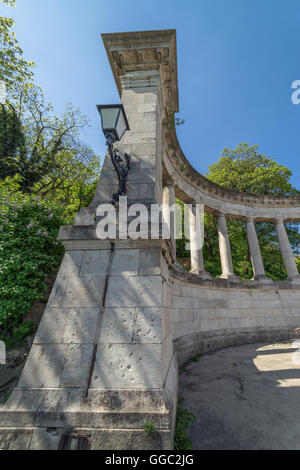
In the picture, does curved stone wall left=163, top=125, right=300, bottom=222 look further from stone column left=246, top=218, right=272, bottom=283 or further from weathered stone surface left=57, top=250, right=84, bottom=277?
weathered stone surface left=57, top=250, right=84, bottom=277

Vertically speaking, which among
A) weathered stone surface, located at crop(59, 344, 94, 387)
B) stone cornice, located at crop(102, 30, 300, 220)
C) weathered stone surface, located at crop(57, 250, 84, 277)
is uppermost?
stone cornice, located at crop(102, 30, 300, 220)

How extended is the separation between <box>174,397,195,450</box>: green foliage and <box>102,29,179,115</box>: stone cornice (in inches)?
456

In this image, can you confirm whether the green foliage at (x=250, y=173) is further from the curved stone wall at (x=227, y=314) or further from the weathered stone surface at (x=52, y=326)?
the weathered stone surface at (x=52, y=326)

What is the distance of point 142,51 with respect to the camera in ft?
26.0

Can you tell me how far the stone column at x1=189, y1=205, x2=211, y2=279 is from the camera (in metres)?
12.7

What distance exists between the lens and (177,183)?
44.1 feet

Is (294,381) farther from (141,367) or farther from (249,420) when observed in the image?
(141,367)

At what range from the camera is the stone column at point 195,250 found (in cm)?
1269

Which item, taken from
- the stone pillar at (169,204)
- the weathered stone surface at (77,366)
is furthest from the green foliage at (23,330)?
the stone pillar at (169,204)

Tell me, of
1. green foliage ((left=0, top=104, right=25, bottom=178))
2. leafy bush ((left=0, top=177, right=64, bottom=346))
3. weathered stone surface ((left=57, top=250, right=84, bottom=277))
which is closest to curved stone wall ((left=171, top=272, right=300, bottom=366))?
weathered stone surface ((left=57, top=250, right=84, bottom=277))

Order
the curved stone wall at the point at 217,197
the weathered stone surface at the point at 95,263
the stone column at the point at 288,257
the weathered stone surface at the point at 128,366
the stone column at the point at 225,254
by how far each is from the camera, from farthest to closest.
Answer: the stone column at the point at 288,257 < the stone column at the point at 225,254 < the curved stone wall at the point at 217,197 < the weathered stone surface at the point at 95,263 < the weathered stone surface at the point at 128,366

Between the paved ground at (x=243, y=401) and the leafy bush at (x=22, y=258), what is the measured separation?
5341 millimetres

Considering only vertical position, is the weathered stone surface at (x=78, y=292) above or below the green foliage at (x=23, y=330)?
→ above

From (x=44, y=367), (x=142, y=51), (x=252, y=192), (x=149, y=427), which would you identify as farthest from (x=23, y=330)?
(x=252, y=192)
